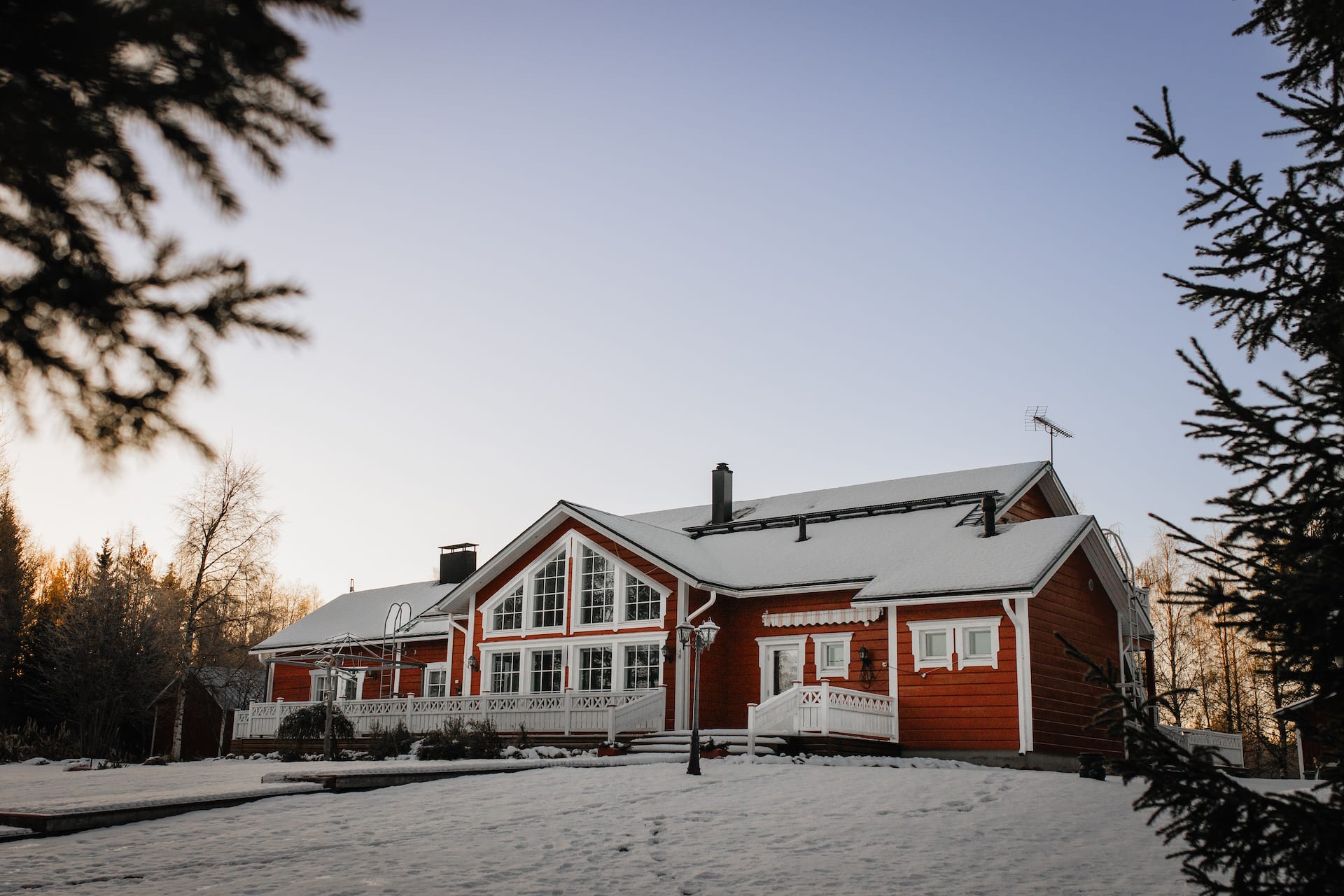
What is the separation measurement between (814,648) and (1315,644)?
17111 mm

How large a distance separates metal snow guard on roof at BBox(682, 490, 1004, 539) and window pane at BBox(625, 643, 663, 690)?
5.29 meters

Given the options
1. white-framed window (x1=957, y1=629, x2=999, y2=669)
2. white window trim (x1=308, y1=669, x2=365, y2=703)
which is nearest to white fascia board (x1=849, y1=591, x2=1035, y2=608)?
white-framed window (x1=957, y1=629, x2=999, y2=669)

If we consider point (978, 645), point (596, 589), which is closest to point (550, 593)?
point (596, 589)

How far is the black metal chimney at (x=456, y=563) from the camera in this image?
33.4 m

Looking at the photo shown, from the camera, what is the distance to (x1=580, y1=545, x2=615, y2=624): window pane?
2358 cm

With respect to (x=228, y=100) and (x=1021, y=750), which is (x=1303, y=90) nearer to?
(x=228, y=100)

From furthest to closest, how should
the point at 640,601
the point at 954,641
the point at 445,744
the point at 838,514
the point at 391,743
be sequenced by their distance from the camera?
1. the point at 838,514
2. the point at 640,601
3. the point at 391,743
4. the point at 445,744
5. the point at 954,641

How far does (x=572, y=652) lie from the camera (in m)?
23.8

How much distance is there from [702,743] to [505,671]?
7651 millimetres

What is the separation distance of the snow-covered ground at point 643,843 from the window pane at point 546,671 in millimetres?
9618

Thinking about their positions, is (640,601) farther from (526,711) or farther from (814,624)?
(814,624)

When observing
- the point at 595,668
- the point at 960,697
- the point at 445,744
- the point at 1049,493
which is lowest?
the point at 445,744

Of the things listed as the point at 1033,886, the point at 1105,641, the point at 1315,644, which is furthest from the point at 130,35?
the point at 1105,641

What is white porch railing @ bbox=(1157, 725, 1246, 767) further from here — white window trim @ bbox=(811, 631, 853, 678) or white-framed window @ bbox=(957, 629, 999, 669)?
white window trim @ bbox=(811, 631, 853, 678)
